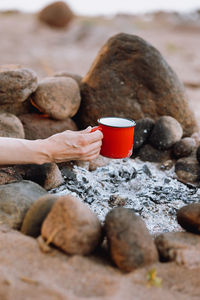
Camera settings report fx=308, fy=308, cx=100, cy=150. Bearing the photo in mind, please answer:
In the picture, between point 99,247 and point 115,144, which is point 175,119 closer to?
point 115,144

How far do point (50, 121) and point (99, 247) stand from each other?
1861 millimetres

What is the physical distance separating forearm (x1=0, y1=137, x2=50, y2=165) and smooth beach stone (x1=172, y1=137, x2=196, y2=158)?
1.65m

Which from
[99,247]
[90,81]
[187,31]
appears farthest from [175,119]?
[187,31]

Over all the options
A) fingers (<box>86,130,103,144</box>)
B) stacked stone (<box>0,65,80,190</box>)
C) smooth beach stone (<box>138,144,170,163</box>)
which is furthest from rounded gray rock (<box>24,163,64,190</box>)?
smooth beach stone (<box>138,144,170,163</box>)

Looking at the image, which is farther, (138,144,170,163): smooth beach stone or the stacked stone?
(138,144,170,163): smooth beach stone

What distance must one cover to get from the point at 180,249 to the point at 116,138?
2.98 ft

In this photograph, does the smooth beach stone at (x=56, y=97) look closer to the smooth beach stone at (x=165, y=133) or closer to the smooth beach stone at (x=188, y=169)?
the smooth beach stone at (x=165, y=133)

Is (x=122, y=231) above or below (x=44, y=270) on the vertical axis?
above

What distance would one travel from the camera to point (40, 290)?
1432mm

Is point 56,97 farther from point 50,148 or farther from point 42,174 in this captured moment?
point 50,148

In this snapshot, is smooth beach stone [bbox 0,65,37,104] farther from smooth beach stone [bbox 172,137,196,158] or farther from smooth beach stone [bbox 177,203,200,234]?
smooth beach stone [bbox 177,203,200,234]

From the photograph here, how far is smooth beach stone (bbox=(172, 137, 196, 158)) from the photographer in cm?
329

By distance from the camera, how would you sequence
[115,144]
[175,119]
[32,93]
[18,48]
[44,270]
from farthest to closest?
[18,48], [175,119], [32,93], [115,144], [44,270]

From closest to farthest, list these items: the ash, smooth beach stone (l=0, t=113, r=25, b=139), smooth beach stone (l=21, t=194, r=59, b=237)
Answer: smooth beach stone (l=21, t=194, r=59, b=237), the ash, smooth beach stone (l=0, t=113, r=25, b=139)
